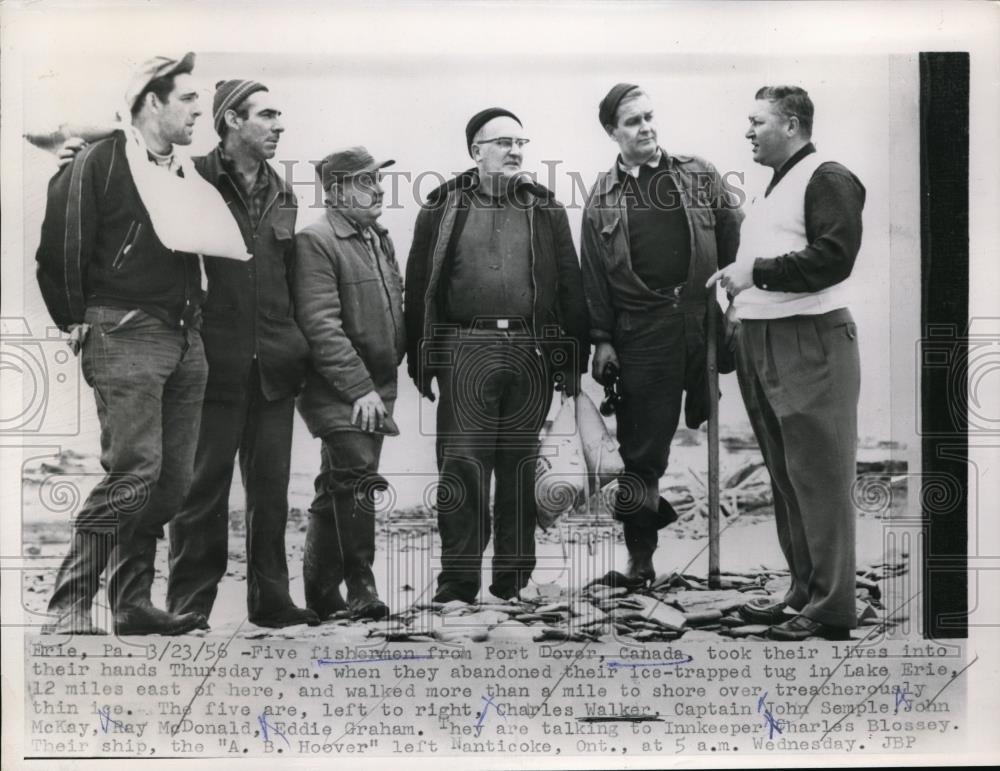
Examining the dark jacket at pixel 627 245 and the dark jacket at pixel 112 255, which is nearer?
the dark jacket at pixel 112 255

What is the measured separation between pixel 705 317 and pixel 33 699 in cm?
304

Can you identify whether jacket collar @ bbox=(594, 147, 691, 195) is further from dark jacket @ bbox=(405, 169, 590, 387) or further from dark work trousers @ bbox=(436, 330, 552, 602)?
dark work trousers @ bbox=(436, 330, 552, 602)

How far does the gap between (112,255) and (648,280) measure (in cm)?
208

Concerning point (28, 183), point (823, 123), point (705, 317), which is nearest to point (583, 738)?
point (705, 317)

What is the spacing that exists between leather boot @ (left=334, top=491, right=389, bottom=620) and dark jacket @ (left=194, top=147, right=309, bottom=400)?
1.74ft

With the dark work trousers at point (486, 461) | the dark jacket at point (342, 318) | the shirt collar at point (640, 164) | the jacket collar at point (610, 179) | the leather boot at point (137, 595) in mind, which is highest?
the shirt collar at point (640, 164)

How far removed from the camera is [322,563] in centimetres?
378

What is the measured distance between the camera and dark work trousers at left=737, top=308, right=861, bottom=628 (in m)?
3.79

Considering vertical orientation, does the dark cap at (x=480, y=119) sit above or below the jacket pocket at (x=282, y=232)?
above

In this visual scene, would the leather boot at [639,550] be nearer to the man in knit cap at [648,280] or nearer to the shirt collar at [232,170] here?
the man in knit cap at [648,280]

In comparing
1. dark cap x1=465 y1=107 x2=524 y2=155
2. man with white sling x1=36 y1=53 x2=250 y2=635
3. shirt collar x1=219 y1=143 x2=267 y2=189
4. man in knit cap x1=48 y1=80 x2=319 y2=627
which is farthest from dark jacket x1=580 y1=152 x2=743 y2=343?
man with white sling x1=36 y1=53 x2=250 y2=635

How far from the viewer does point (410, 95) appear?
12.5ft

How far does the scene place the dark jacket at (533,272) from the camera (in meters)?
3.79

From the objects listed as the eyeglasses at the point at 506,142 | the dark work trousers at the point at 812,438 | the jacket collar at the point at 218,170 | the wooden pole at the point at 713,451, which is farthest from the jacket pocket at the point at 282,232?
the dark work trousers at the point at 812,438
